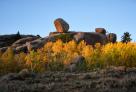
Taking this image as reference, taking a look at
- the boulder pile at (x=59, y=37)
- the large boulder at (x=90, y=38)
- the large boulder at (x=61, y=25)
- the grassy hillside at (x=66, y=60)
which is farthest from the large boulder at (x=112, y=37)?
the grassy hillside at (x=66, y=60)

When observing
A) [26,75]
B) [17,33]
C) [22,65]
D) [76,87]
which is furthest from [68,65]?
[17,33]

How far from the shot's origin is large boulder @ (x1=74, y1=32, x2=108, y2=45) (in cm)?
8202

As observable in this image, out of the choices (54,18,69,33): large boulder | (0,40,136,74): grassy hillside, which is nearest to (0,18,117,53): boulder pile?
(54,18,69,33): large boulder

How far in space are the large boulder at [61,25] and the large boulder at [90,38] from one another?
7.14m

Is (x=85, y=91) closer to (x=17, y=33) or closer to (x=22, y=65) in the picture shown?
(x=22, y=65)

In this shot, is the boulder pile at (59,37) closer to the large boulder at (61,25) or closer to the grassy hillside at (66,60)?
the large boulder at (61,25)

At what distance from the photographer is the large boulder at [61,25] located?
91.3m

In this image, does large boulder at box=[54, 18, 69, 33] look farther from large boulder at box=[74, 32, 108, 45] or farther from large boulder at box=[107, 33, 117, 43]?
large boulder at box=[107, 33, 117, 43]

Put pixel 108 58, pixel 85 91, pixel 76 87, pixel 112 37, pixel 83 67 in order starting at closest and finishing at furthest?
1. pixel 85 91
2. pixel 76 87
3. pixel 83 67
4. pixel 108 58
5. pixel 112 37

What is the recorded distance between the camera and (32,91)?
75.9ft

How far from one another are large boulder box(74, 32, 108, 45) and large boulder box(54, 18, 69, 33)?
7.14m

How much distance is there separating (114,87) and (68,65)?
114ft

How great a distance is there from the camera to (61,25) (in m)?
91.5

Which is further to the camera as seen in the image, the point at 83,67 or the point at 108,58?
the point at 108,58
